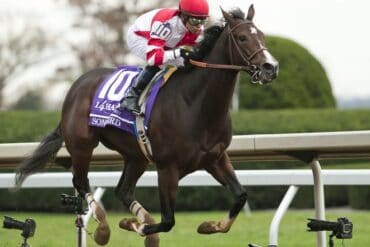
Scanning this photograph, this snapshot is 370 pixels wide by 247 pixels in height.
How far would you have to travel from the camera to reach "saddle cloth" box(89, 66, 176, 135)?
539 centimetres

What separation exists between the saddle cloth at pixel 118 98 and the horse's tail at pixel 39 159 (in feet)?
1.83

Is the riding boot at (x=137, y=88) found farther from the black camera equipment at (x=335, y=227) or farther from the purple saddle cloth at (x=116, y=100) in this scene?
the black camera equipment at (x=335, y=227)

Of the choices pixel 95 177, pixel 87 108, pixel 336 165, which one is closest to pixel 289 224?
pixel 336 165

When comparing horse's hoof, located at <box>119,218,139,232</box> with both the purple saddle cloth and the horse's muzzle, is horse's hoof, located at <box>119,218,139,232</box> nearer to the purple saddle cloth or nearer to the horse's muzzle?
the purple saddle cloth

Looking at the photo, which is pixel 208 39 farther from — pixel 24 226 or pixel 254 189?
pixel 254 189

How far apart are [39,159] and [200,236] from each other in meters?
3.50

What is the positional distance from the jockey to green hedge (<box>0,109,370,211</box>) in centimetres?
807

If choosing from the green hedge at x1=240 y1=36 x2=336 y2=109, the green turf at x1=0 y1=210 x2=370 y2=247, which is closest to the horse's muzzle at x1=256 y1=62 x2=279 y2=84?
the green turf at x1=0 y1=210 x2=370 y2=247

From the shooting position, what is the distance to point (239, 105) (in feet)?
53.6

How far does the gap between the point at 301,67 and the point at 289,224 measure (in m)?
5.96

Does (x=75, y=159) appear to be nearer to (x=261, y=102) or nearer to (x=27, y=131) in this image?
(x=27, y=131)

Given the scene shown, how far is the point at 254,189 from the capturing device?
14125mm

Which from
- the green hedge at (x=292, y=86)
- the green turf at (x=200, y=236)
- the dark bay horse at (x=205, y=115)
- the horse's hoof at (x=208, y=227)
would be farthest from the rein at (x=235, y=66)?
the green hedge at (x=292, y=86)

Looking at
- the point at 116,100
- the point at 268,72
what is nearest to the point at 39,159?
the point at 116,100
